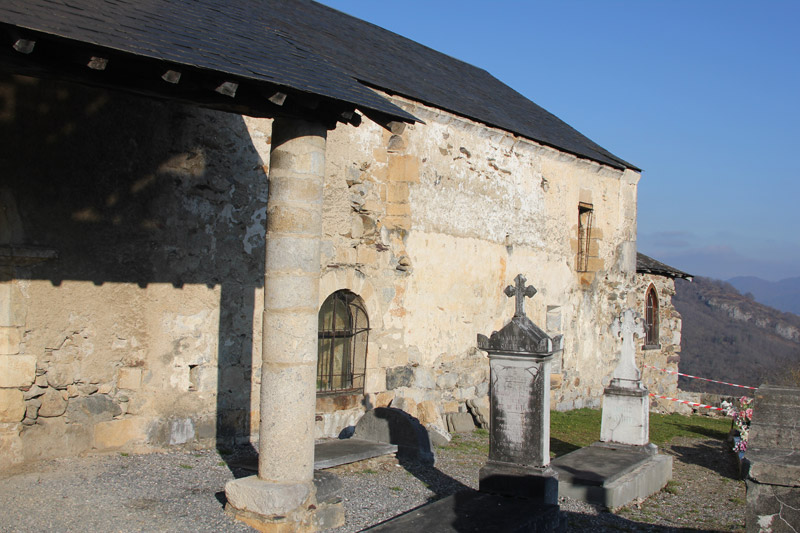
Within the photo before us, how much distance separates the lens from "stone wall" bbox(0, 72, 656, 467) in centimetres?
672

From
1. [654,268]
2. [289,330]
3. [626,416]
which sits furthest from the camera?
[654,268]

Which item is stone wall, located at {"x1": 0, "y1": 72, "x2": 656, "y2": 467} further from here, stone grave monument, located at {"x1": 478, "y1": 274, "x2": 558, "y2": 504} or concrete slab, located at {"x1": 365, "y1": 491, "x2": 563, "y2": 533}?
concrete slab, located at {"x1": 365, "y1": 491, "x2": 563, "y2": 533}

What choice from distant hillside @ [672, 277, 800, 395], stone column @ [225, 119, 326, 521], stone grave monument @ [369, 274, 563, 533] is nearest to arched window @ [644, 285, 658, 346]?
stone grave monument @ [369, 274, 563, 533]

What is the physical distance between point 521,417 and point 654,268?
524 inches

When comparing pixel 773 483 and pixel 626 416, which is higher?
pixel 773 483

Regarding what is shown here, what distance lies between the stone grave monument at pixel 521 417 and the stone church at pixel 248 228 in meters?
1.71

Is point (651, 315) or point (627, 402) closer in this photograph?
point (627, 402)

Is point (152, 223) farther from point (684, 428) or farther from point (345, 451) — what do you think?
point (684, 428)

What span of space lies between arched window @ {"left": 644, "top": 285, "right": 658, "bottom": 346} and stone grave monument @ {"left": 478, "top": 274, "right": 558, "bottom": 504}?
1325 cm

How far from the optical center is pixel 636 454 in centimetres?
864

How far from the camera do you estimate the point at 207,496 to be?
598 cm

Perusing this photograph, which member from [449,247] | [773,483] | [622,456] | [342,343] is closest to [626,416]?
[622,456]

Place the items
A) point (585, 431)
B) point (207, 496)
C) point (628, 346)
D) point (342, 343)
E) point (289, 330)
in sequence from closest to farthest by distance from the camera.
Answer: point (289, 330) < point (207, 496) < point (628, 346) < point (342, 343) < point (585, 431)

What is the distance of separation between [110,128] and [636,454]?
21.8ft
